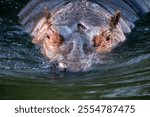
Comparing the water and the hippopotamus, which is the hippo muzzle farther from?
the water

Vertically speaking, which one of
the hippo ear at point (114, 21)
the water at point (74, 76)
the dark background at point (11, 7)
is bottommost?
the water at point (74, 76)

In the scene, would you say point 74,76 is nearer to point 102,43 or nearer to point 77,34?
point 77,34

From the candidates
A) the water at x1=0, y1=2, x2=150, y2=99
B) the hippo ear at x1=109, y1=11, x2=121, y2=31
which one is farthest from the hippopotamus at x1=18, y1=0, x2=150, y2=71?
the water at x1=0, y1=2, x2=150, y2=99

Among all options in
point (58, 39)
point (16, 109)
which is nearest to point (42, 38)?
point (58, 39)

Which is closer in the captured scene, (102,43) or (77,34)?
(77,34)

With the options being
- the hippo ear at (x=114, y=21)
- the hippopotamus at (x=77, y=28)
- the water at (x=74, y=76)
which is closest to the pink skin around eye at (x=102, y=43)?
the hippopotamus at (x=77, y=28)

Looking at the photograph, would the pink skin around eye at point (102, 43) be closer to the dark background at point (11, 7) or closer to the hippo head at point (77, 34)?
the hippo head at point (77, 34)

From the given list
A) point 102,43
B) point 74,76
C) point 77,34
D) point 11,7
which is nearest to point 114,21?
point 102,43

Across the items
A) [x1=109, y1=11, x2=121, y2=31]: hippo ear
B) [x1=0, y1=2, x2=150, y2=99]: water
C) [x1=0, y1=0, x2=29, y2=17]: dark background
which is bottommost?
[x1=0, y1=2, x2=150, y2=99]: water
